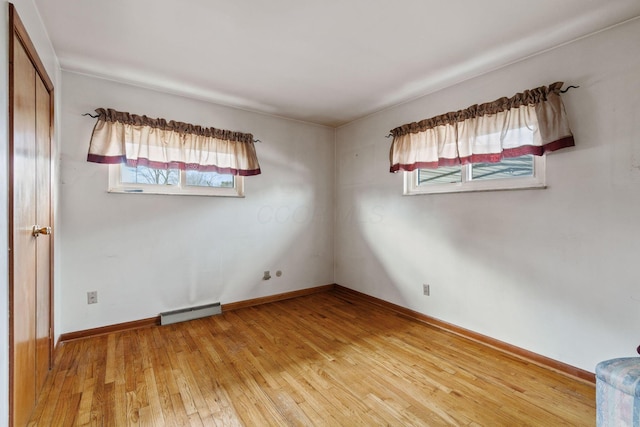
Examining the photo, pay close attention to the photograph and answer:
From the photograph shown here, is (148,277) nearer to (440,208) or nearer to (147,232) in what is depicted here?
(147,232)

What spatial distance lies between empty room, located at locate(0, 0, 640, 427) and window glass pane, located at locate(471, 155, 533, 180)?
0.02m

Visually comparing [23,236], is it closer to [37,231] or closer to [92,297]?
[37,231]

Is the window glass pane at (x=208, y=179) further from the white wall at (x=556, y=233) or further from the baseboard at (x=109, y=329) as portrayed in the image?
the white wall at (x=556, y=233)

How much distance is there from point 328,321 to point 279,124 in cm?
240

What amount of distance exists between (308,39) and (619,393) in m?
2.50

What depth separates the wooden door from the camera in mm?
1274

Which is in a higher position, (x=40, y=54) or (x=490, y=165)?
(x=40, y=54)

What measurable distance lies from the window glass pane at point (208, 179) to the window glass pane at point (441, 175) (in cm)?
213

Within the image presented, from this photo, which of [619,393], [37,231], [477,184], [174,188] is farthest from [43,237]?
[477,184]

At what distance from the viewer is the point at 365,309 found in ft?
10.8

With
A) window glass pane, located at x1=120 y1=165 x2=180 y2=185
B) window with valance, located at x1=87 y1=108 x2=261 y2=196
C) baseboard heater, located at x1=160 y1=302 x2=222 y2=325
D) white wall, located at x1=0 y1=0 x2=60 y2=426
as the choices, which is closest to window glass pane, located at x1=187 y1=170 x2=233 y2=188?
window with valance, located at x1=87 y1=108 x2=261 y2=196

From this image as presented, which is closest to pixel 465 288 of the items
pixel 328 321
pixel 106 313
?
pixel 328 321

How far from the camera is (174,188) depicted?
2951 millimetres

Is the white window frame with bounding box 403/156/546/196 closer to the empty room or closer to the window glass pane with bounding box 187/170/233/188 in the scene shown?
the empty room
